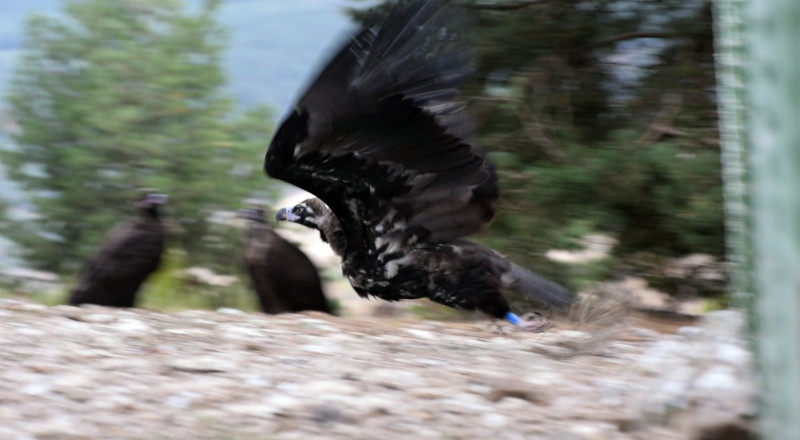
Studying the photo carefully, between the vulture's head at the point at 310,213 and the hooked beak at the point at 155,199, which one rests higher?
the vulture's head at the point at 310,213

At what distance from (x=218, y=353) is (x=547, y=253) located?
95.9 inches

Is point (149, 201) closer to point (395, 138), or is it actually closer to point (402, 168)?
point (402, 168)

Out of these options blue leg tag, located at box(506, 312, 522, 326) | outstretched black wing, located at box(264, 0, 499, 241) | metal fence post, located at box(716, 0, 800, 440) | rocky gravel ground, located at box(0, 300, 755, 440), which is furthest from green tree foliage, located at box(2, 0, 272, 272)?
metal fence post, located at box(716, 0, 800, 440)

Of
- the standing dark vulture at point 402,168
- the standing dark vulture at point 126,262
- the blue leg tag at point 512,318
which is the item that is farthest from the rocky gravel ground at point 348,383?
the standing dark vulture at point 126,262

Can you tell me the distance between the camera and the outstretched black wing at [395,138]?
4168mm

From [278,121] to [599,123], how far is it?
2.04 meters

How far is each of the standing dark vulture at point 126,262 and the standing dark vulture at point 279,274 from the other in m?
0.54

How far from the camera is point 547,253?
606 centimetres

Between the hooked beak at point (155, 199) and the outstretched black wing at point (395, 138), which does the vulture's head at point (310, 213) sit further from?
the hooked beak at point (155, 199)

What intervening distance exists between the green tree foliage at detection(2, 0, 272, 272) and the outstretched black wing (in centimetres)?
256

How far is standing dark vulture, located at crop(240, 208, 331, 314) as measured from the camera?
6.28 meters

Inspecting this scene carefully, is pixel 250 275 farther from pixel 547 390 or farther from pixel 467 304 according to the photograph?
pixel 547 390

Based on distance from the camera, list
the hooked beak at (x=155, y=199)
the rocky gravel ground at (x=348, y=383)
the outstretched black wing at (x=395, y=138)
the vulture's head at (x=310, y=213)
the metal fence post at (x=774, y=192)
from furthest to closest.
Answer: the hooked beak at (x=155, y=199) → the vulture's head at (x=310, y=213) → the outstretched black wing at (x=395, y=138) → the rocky gravel ground at (x=348, y=383) → the metal fence post at (x=774, y=192)

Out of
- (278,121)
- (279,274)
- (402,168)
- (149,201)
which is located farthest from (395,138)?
(149,201)
